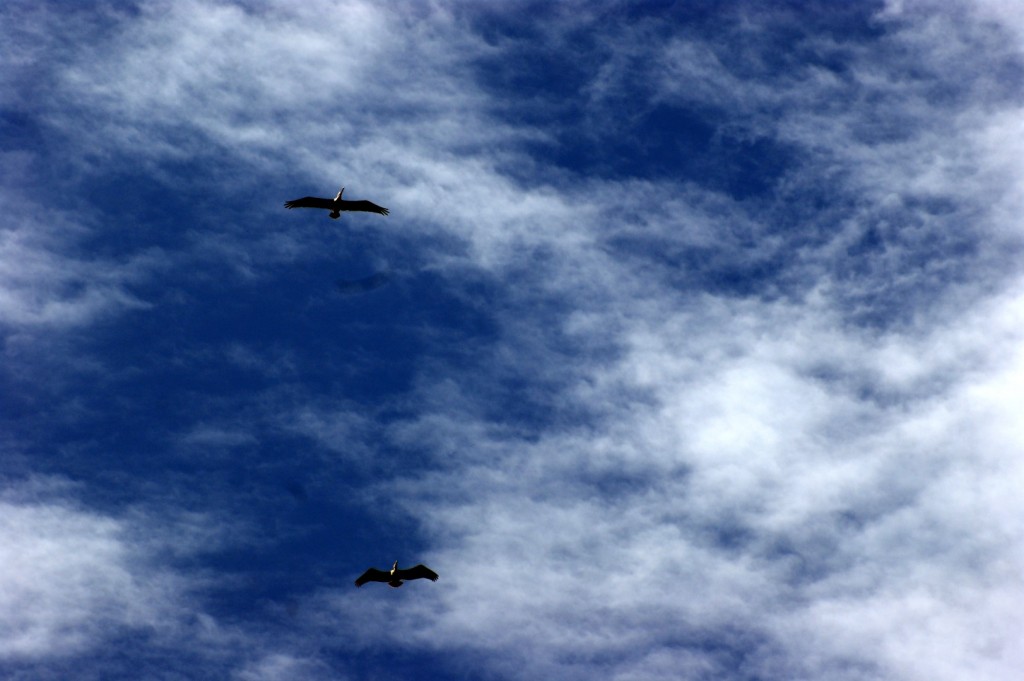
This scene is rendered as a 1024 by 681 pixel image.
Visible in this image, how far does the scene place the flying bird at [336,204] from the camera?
469 feet

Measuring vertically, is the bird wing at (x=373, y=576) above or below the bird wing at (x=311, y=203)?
below

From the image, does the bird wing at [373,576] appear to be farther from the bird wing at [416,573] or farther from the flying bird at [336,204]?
the flying bird at [336,204]

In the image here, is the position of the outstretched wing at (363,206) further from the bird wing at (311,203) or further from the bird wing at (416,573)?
the bird wing at (416,573)

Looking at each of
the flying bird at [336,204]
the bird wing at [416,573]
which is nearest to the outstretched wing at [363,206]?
the flying bird at [336,204]

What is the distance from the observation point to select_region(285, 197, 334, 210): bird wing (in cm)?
14288

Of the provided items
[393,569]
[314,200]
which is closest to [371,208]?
[314,200]

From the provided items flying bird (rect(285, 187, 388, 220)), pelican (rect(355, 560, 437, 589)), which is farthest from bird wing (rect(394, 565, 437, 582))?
flying bird (rect(285, 187, 388, 220))

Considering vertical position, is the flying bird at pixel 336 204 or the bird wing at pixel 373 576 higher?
the flying bird at pixel 336 204

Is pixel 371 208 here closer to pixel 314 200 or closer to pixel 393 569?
pixel 314 200

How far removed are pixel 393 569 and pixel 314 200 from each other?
31515 millimetres

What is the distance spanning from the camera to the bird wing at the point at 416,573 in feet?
466

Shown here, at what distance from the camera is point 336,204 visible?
144625 millimetres

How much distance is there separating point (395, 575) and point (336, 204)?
31.4 meters

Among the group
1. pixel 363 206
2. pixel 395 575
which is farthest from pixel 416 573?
pixel 363 206
